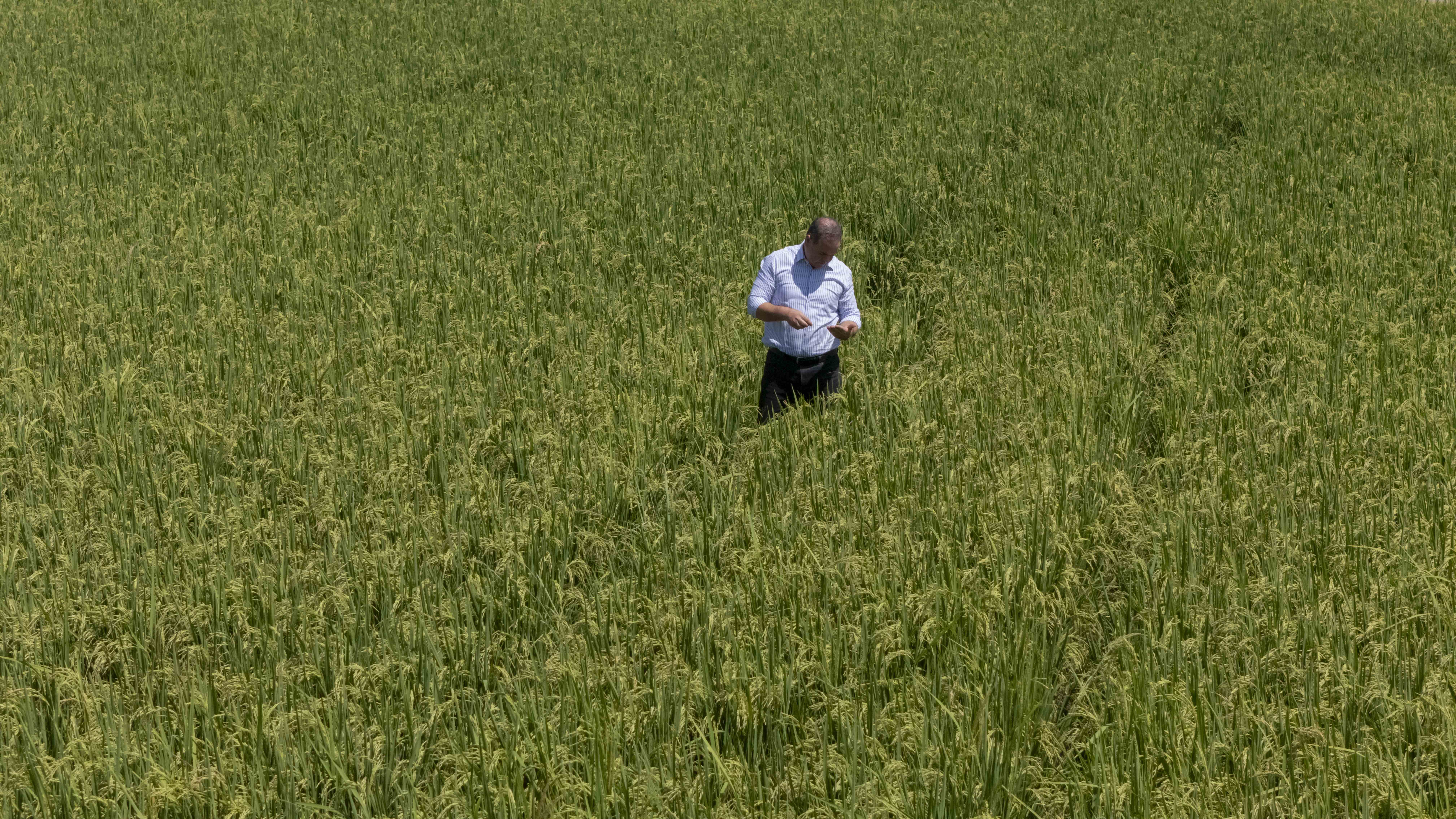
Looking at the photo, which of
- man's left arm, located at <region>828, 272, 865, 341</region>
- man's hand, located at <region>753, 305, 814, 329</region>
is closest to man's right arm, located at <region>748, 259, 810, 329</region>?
man's hand, located at <region>753, 305, 814, 329</region>

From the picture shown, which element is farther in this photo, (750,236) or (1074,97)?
(1074,97)

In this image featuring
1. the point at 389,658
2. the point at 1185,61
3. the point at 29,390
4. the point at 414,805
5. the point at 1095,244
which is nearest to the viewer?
the point at 414,805

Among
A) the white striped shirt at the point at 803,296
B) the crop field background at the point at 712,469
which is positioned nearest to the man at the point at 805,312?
the white striped shirt at the point at 803,296

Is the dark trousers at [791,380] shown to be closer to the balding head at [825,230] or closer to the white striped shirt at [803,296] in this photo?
the white striped shirt at [803,296]

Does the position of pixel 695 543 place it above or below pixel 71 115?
below

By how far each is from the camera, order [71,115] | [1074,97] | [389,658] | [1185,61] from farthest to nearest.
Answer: [1185,61] < [1074,97] < [71,115] < [389,658]

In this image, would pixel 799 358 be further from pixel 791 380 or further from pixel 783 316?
pixel 783 316

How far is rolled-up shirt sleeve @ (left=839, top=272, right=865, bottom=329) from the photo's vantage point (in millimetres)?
6914

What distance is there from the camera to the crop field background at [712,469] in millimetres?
3869

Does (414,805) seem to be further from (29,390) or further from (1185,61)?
(1185,61)

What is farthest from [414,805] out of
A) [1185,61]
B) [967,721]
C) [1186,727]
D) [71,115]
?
[1185,61]

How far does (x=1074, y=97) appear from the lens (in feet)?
49.0

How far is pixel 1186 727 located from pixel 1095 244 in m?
6.65

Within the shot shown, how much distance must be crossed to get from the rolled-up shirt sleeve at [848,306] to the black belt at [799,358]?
208 millimetres
